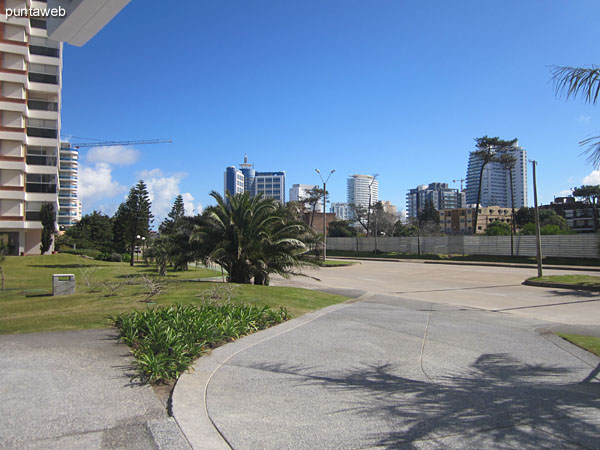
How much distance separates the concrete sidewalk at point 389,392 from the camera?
392 cm

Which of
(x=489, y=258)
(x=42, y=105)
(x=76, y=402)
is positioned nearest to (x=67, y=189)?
(x=42, y=105)

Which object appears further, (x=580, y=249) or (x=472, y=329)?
(x=580, y=249)

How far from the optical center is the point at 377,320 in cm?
999

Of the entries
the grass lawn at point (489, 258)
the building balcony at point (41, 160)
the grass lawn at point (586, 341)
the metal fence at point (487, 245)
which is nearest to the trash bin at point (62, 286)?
the grass lawn at point (586, 341)

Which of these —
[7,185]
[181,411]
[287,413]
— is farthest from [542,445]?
[7,185]

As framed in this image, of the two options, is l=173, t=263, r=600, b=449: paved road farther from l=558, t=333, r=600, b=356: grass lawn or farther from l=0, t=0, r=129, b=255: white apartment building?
l=0, t=0, r=129, b=255: white apartment building

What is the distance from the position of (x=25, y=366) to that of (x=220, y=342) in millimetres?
2840

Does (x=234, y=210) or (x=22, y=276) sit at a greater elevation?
(x=234, y=210)

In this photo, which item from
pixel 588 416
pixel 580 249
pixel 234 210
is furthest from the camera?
pixel 580 249

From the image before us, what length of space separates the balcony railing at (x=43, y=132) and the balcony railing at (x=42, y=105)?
1.91m

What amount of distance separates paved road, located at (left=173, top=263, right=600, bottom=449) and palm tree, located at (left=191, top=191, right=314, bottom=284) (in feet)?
25.3

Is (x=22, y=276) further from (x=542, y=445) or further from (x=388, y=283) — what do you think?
(x=542, y=445)

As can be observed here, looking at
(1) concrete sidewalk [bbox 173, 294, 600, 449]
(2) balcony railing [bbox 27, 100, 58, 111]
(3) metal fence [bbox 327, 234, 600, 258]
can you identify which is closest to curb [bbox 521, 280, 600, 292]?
(3) metal fence [bbox 327, 234, 600, 258]

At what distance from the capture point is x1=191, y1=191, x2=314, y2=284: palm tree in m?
16.9
